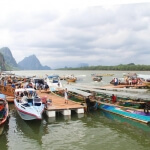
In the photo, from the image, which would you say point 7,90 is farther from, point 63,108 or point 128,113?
point 128,113

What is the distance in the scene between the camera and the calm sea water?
12.0 meters

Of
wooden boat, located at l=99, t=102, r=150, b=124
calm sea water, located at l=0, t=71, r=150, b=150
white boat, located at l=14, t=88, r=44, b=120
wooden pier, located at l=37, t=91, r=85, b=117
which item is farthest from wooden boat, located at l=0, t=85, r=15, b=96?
wooden boat, located at l=99, t=102, r=150, b=124

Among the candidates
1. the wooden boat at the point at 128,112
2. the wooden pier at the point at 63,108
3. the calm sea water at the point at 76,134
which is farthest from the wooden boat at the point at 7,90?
the wooden boat at the point at 128,112

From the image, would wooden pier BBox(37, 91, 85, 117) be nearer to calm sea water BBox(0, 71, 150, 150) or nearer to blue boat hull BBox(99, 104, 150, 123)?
calm sea water BBox(0, 71, 150, 150)

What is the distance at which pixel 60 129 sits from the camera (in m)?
14.8

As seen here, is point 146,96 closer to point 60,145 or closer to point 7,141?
point 60,145

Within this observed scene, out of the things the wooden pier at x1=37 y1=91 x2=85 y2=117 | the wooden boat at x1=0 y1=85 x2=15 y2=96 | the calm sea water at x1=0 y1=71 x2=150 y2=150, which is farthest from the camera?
the wooden boat at x1=0 y1=85 x2=15 y2=96

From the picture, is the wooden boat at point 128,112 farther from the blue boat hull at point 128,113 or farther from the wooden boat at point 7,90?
the wooden boat at point 7,90

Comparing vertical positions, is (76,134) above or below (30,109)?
below

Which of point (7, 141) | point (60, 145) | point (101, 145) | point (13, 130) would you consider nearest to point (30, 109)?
point (13, 130)

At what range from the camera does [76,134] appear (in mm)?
13688

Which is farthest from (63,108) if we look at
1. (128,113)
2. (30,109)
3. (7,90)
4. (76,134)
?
(7,90)

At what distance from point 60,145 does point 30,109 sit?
14.6ft

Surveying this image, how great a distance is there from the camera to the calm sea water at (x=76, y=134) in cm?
1197
